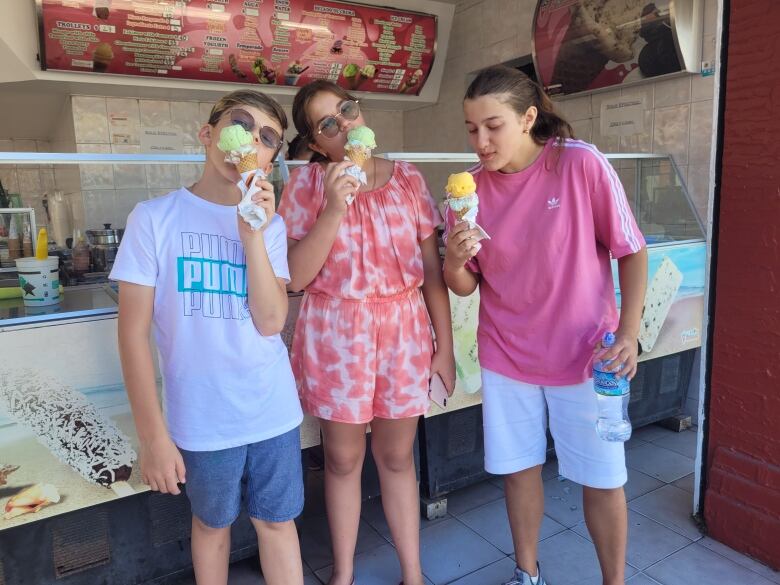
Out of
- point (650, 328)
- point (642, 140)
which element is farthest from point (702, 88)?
point (650, 328)

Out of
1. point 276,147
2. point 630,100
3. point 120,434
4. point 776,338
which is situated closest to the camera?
point 276,147

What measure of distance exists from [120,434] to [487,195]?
54.5 inches

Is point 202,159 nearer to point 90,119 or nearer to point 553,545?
point 553,545

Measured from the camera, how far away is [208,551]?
64.9 inches

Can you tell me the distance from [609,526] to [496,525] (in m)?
0.90

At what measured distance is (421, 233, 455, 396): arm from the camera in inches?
76.0

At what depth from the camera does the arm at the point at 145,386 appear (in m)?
1.45

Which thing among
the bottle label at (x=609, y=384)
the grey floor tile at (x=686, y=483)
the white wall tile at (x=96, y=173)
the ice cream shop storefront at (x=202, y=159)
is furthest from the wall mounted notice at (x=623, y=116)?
the white wall tile at (x=96, y=173)

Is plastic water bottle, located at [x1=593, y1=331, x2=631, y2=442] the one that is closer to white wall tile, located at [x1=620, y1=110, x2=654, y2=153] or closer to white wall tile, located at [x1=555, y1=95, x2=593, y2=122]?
white wall tile, located at [x1=620, y1=110, x2=654, y2=153]

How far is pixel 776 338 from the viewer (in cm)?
219

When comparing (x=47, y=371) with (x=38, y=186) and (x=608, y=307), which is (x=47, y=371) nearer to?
(x=608, y=307)

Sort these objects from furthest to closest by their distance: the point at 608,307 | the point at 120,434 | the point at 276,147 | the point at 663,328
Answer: the point at 663,328 → the point at 120,434 → the point at 608,307 → the point at 276,147

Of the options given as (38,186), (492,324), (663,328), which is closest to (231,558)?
(492,324)

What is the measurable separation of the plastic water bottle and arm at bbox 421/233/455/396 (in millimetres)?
467
